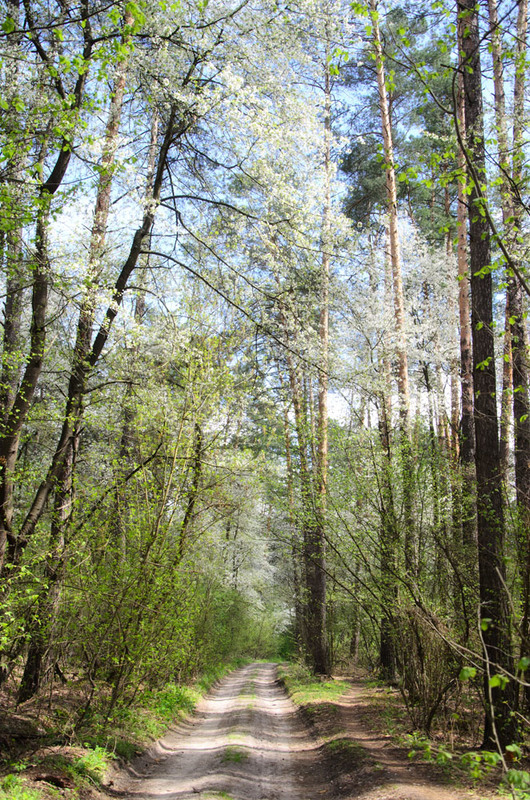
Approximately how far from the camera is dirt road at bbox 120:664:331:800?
5238 mm

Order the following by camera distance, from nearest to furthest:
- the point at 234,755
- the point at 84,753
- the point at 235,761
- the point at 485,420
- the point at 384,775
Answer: the point at 384,775, the point at 84,753, the point at 485,420, the point at 235,761, the point at 234,755

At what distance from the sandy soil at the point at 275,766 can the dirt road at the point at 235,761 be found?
0.4 inches

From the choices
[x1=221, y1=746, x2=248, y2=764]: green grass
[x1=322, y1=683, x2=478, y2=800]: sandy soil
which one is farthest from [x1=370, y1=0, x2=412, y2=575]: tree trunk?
[x1=221, y1=746, x2=248, y2=764]: green grass

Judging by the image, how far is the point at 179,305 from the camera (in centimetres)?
779

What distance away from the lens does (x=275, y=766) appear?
637cm

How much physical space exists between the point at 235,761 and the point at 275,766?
1.63ft

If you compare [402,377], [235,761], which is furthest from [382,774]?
[402,377]

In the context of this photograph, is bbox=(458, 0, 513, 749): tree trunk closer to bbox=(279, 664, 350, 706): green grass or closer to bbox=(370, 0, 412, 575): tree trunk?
bbox=(370, 0, 412, 575): tree trunk

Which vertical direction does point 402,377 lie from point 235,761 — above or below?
above

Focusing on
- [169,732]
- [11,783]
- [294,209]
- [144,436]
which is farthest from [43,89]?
[169,732]

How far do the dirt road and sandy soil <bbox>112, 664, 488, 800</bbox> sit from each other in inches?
0.4

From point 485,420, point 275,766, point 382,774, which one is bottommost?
point 275,766

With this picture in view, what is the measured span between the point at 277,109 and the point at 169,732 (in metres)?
8.82

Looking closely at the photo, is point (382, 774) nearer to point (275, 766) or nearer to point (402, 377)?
point (275, 766)
